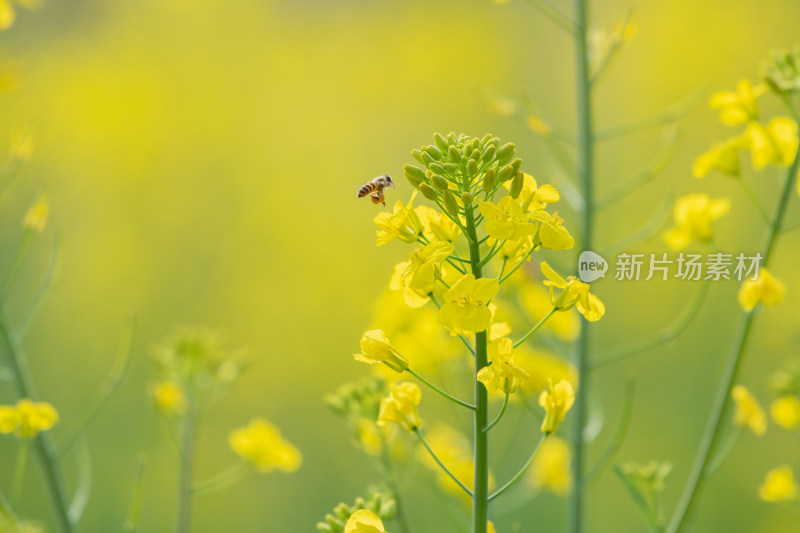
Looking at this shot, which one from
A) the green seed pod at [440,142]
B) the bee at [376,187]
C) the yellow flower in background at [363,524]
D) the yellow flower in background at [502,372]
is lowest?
the yellow flower in background at [363,524]

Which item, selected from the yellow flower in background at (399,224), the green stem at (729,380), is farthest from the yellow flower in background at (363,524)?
the green stem at (729,380)

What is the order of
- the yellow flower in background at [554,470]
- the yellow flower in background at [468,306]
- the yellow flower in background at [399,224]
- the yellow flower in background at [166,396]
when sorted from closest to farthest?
the yellow flower in background at [468,306]
the yellow flower in background at [399,224]
the yellow flower in background at [166,396]
the yellow flower in background at [554,470]

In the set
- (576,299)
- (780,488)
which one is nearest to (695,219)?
(780,488)

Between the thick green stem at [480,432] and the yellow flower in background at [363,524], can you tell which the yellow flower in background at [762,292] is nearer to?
the thick green stem at [480,432]

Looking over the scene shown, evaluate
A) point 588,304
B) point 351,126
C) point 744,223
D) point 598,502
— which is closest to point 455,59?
point 351,126

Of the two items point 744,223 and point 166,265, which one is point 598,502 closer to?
point 744,223

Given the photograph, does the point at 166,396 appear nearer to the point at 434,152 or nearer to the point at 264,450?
the point at 264,450

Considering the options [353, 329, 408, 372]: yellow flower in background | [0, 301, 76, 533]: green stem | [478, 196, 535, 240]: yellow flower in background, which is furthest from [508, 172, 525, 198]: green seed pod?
[0, 301, 76, 533]: green stem
